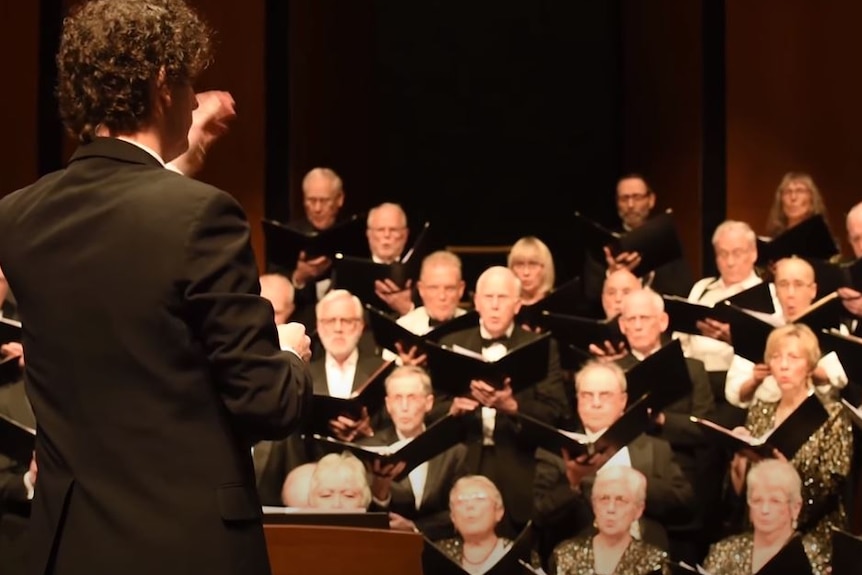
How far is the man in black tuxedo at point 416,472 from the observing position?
16.1ft

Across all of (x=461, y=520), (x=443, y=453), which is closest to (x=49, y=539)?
(x=461, y=520)

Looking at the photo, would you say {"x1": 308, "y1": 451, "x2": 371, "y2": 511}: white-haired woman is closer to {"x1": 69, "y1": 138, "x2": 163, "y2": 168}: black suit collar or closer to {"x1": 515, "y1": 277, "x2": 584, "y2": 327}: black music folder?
{"x1": 515, "y1": 277, "x2": 584, "y2": 327}: black music folder

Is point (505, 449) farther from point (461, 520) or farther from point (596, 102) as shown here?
point (596, 102)

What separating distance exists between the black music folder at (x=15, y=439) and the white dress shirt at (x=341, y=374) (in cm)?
127

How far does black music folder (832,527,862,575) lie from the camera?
3840 mm

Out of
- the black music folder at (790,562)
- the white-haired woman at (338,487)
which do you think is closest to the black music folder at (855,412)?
the black music folder at (790,562)

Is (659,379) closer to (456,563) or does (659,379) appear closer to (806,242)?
(456,563)

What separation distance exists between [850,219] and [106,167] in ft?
14.8

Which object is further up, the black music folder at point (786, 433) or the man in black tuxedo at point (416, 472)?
the black music folder at point (786, 433)

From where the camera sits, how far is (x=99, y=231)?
5.65ft

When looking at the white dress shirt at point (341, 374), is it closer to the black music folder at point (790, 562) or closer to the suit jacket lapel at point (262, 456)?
the suit jacket lapel at point (262, 456)

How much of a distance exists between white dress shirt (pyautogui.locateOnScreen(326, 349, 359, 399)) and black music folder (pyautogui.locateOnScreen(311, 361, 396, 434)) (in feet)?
1.48

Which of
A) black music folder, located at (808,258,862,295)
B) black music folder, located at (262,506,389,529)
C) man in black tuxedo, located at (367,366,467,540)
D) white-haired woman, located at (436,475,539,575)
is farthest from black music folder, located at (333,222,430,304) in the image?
black music folder, located at (262,506,389,529)

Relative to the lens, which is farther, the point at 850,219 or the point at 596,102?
the point at 596,102
